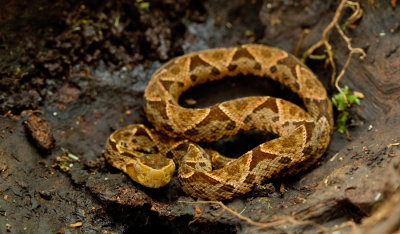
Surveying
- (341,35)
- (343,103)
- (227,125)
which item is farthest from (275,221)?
(341,35)

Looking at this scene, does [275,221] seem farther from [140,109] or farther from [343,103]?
[140,109]

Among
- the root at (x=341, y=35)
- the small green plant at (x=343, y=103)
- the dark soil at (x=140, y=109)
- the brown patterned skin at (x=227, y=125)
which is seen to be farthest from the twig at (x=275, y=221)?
the root at (x=341, y=35)

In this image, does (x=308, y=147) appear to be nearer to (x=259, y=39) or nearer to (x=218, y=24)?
(x=259, y=39)

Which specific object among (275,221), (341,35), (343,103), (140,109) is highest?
(341,35)

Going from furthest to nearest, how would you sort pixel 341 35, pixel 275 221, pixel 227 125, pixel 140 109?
pixel 140 109
pixel 341 35
pixel 227 125
pixel 275 221

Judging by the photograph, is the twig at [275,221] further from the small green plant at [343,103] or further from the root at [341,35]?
the root at [341,35]

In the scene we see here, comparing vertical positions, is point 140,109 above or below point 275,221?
below
